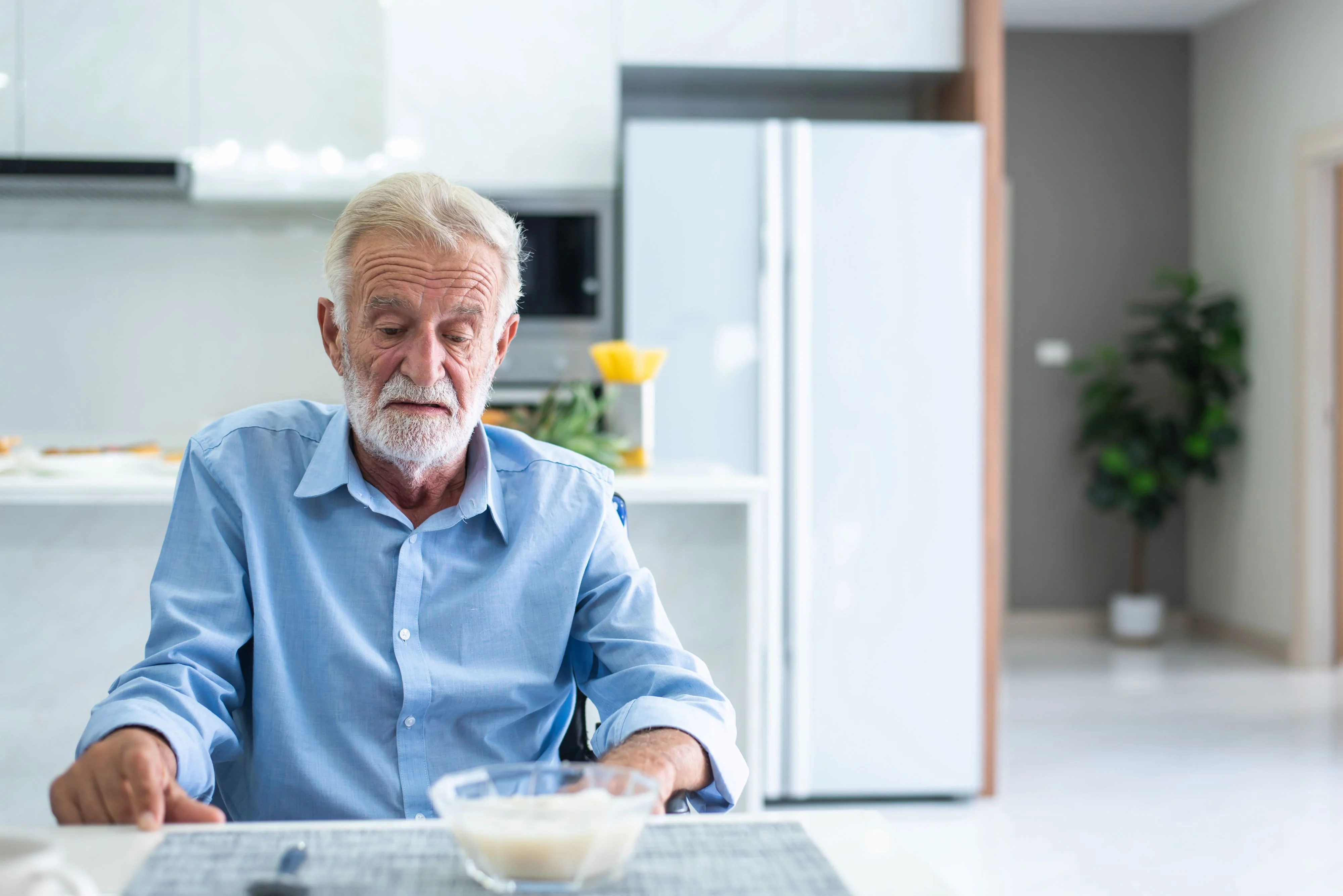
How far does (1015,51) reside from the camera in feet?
18.7

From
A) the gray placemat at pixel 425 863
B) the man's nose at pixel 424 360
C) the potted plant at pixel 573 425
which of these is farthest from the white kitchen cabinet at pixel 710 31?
the gray placemat at pixel 425 863

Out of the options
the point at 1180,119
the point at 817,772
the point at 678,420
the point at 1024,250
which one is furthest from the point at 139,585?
the point at 1180,119

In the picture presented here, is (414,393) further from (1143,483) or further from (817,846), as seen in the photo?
(1143,483)

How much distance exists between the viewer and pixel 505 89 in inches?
140

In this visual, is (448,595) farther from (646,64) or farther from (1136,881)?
(646,64)

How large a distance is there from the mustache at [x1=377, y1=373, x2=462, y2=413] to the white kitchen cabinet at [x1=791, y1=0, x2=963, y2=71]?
2560mm

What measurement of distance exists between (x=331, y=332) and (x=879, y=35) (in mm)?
2616

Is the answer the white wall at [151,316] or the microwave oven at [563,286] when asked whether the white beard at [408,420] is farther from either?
the white wall at [151,316]

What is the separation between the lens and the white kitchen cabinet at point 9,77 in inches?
138

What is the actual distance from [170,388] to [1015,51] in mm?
4178

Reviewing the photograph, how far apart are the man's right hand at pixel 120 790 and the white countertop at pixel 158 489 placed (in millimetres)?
1148

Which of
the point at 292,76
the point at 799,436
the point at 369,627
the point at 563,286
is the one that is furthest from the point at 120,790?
the point at 292,76

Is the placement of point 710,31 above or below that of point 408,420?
above

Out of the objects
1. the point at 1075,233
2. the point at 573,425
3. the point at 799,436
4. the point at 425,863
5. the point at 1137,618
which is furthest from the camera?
the point at 1075,233
